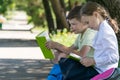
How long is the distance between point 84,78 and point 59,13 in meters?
24.1

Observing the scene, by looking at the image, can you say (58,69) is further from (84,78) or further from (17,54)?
(17,54)

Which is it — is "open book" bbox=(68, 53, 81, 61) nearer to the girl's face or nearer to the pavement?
the girl's face

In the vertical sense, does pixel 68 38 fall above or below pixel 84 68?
below

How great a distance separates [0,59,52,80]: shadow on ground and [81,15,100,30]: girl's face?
646 cm

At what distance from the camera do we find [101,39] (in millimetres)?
5316

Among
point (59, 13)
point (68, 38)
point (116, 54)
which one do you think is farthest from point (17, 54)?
point (116, 54)

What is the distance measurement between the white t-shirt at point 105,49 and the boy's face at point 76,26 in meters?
0.27

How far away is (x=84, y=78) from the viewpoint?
5.47 metres

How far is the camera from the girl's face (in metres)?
5.45

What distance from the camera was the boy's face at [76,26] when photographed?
5.61m

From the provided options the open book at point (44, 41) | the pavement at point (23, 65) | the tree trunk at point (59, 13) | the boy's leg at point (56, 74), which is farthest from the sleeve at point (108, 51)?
the tree trunk at point (59, 13)

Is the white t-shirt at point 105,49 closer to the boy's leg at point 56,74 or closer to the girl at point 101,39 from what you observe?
the girl at point 101,39

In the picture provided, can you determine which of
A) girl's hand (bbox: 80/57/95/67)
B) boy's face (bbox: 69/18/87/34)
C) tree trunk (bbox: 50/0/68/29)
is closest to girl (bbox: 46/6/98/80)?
boy's face (bbox: 69/18/87/34)

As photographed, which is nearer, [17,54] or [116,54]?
[116,54]
